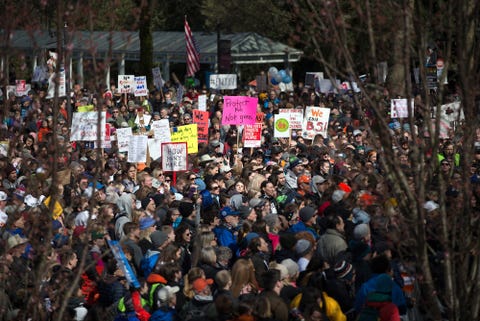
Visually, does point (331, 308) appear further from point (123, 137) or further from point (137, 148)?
point (123, 137)

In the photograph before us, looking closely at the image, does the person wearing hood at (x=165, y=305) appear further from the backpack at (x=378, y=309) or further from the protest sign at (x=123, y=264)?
the backpack at (x=378, y=309)

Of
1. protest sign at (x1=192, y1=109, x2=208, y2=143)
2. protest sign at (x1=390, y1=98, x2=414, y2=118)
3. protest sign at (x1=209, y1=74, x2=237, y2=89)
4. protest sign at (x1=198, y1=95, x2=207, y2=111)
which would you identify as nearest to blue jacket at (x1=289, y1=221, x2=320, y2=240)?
protest sign at (x1=390, y1=98, x2=414, y2=118)

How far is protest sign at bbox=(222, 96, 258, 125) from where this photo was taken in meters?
21.5

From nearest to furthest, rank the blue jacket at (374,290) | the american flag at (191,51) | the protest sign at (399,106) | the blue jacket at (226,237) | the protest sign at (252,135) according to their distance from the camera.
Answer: the blue jacket at (374,290)
the protest sign at (399,106)
the blue jacket at (226,237)
the protest sign at (252,135)
the american flag at (191,51)

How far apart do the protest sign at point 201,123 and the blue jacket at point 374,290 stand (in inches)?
494

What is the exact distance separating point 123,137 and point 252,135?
3.03 meters

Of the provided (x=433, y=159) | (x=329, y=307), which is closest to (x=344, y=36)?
(x=433, y=159)

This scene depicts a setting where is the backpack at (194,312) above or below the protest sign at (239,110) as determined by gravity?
below

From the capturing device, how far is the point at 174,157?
17.6 metres

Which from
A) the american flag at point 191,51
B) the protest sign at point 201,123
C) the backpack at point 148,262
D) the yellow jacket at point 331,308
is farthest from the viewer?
the american flag at point 191,51

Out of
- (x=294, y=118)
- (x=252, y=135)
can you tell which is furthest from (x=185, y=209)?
(x=294, y=118)

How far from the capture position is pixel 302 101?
3219 centimetres

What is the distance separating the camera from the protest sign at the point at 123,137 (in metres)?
19.1

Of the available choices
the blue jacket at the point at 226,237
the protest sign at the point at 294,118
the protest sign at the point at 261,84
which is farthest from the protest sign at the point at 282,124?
the protest sign at the point at 261,84
